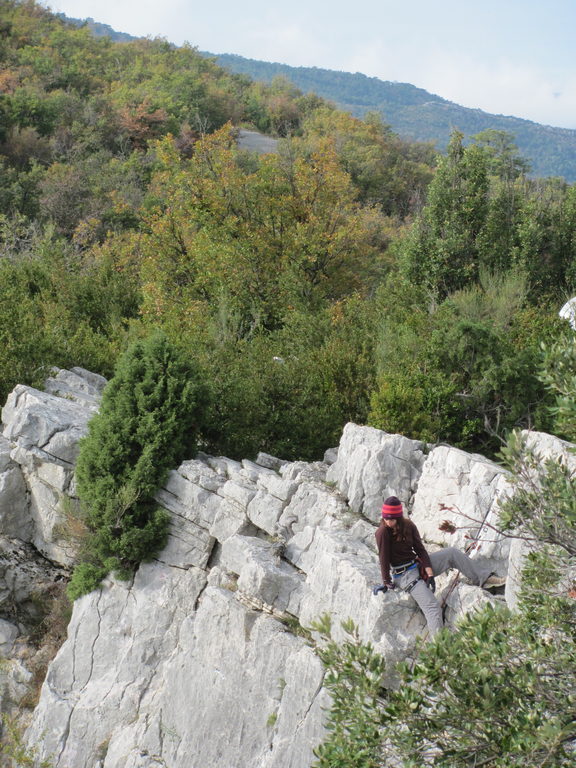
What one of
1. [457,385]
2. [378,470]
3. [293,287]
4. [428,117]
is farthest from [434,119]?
[378,470]

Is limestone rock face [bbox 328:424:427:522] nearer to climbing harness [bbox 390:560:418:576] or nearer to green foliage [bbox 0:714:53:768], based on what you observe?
climbing harness [bbox 390:560:418:576]

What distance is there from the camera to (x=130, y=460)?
1148 centimetres

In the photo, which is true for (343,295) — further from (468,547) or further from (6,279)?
(468,547)

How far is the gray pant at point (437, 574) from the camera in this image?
7891mm

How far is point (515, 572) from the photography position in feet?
25.2

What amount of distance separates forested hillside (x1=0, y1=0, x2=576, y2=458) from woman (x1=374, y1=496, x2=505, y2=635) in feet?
5.62

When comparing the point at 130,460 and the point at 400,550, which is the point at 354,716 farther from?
the point at 130,460

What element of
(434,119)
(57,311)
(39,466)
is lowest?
(39,466)

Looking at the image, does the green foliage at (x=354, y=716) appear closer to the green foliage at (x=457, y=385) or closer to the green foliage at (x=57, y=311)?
the green foliage at (x=457, y=385)

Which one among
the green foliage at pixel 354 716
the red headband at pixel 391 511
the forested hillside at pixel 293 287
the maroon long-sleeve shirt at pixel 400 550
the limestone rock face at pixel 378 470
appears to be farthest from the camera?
the forested hillside at pixel 293 287

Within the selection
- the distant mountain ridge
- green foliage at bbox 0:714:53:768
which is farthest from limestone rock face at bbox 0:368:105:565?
the distant mountain ridge

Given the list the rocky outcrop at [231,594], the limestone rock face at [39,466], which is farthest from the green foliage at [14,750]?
the limestone rock face at [39,466]

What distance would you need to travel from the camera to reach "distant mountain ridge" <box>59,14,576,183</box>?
128 metres

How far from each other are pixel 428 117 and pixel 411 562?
17182 cm
